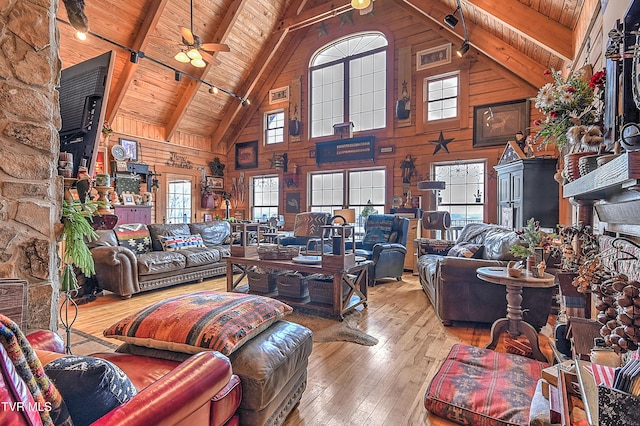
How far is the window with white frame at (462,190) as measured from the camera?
591cm

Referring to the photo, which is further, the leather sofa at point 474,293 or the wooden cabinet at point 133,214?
the wooden cabinet at point 133,214

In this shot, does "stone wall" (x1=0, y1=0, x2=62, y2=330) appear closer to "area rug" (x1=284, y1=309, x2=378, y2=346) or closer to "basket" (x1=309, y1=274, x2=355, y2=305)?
"area rug" (x1=284, y1=309, x2=378, y2=346)

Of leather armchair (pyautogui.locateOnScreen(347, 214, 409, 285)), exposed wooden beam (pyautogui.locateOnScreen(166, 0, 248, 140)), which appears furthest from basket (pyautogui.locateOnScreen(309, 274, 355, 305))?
exposed wooden beam (pyautogui.locateOnScreen(166, 0, 248, 140))

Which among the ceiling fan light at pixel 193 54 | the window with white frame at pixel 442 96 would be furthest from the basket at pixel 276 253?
the window with white frame at pixel 442 96

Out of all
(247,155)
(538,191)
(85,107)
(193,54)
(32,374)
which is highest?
(193,54)

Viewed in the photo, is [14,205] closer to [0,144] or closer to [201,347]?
[0,144]

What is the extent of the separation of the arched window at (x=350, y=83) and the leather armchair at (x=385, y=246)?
246cm

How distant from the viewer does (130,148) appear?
6953 millimetres

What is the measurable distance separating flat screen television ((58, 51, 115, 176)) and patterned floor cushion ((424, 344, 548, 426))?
2651mm

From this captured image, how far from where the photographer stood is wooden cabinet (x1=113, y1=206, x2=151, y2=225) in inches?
248

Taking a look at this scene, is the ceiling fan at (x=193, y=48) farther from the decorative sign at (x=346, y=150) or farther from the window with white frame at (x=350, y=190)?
the window with white frame at (x=350, y=190)

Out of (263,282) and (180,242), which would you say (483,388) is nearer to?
(263,282)

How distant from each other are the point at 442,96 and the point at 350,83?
2.12 m

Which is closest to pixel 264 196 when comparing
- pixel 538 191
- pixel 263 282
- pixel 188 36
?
pixel 188 36
